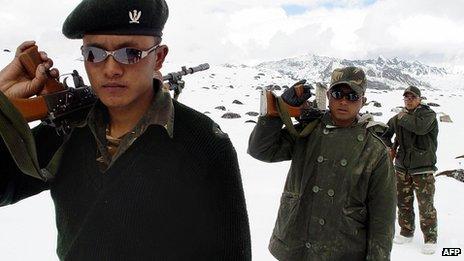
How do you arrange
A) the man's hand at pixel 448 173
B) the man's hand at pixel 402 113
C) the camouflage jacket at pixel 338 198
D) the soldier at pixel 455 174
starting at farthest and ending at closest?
1. the man's hand at pixel 448 173
2. the soldier at pixel 455 174
3. the man's hand at pixel 402 113
4. the camouflage jacket at pixel 338 198

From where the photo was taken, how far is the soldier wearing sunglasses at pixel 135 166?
1.70 meters

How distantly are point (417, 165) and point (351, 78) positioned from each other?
3.53m

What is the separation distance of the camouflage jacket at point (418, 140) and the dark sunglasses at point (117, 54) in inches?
219

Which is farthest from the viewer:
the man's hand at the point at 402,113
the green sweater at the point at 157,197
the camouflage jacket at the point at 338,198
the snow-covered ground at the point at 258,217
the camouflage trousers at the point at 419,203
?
the man's hand at the point at 402,113

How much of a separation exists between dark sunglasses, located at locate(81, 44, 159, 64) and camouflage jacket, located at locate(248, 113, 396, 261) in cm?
185

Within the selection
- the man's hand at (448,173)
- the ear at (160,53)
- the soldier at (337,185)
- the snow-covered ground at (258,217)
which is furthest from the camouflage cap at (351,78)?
the man's hand at (448,173)

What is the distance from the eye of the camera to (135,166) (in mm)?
1708

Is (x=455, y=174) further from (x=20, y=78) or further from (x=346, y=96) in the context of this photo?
(x=20, y=78)

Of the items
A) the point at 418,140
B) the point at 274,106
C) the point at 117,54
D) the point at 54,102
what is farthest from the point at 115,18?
the point at 418,140

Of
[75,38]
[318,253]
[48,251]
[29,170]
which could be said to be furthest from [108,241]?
[48,251]

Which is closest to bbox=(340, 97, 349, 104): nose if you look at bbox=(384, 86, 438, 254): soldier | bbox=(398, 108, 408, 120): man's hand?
bbox=(384, 86, 438, 254): soldier

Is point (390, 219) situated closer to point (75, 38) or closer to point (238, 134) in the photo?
point (75, 38)

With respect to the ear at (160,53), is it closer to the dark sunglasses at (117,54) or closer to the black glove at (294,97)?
the dark sunglasses at (117,54)

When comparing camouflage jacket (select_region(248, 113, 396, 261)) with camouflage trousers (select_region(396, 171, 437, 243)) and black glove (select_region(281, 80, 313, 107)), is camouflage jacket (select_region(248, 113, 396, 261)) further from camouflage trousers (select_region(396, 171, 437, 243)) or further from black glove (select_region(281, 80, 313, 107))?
camouflage trousers (select_region(396, 171, 437, 243))
